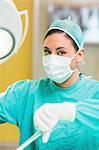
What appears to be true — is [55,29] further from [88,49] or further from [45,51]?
[88,49]

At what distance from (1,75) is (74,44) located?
1803 millimetres

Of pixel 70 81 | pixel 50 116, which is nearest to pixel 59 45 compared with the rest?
pixel 70 81

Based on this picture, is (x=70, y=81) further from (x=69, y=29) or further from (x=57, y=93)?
(x=69, y=29)

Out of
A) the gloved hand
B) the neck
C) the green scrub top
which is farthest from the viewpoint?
the neck

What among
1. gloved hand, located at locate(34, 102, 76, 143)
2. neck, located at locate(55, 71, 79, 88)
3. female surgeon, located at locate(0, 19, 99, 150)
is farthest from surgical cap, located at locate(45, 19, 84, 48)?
gloved hand, located at locate(34, 102, 76, 143)

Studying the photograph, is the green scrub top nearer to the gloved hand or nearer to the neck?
the neck

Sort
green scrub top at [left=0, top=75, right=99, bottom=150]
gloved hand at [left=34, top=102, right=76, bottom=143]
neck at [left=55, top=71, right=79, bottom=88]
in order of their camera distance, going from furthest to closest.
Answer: neck at [left=55, top=71, right=79, bottom=88] < green scrub top at [left=0, top=75, right=99, bottom=150] < gloved hand at [left=34, top=102, right=76, bottom=143]

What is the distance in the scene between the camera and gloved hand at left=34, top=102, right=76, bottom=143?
4.05ft

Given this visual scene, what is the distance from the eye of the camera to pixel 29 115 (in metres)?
1.67

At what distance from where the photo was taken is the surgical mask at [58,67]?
65.5 inches

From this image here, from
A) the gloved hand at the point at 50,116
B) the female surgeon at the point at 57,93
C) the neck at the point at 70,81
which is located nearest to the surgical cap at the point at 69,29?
the female surgeon at the point at 57,93

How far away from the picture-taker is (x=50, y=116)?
1256 millimetres

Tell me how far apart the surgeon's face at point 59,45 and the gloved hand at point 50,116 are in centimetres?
39

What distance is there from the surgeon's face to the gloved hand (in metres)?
0.39
